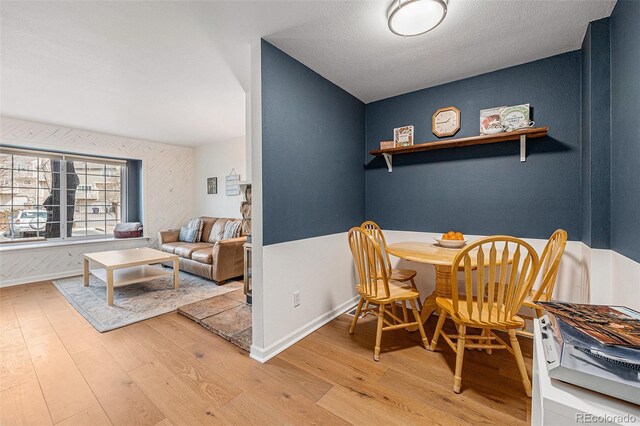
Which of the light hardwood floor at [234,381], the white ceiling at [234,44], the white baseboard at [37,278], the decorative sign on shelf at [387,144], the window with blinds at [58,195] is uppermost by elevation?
the white ceiling at [234,44]

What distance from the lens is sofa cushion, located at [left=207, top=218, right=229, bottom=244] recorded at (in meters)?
4.74

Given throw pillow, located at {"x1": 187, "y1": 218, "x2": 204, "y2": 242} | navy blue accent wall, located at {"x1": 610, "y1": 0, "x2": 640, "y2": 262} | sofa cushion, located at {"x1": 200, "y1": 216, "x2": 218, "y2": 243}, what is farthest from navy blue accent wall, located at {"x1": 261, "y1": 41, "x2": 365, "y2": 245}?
throw pillow, located at {"x1": 187, "y1": 218, "x2": 204, "y2": 242}

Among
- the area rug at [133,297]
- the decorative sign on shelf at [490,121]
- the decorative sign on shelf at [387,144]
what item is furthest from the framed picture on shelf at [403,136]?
the area rug at [133,297]

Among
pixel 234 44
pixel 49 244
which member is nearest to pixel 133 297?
pixel 49 244

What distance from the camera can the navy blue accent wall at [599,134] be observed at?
1.71 meters

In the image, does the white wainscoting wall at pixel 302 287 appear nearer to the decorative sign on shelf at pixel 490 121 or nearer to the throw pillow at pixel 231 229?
the decorative sign on shelf at pixel 490 121

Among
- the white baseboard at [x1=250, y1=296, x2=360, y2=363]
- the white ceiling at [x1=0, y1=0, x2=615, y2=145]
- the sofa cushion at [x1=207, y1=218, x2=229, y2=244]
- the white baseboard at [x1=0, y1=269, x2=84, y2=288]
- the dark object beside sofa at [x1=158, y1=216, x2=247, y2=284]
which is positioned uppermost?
the white ceiling at [x1=0, y1=0, x2=615, y2=145]

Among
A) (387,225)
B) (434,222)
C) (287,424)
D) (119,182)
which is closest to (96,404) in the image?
(287,424)

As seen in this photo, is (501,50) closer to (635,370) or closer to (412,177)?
(412,177)

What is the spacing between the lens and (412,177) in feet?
9.45

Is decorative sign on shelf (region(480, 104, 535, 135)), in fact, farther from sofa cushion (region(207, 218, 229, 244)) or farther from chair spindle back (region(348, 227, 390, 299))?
sofa cushion (region(207, 218, 229, 244))

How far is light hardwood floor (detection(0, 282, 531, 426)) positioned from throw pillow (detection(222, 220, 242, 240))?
2107 mm

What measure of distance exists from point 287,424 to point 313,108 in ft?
7.52

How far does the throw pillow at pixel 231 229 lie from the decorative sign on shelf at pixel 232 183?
0.69 m
